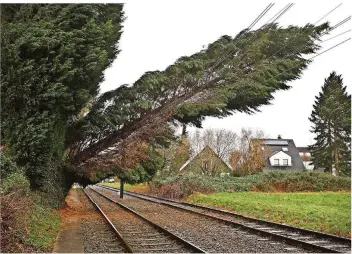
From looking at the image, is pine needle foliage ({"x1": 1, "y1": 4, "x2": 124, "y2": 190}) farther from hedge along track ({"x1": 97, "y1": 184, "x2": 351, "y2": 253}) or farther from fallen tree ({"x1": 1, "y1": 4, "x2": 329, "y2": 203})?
hedge along track ({"x1": 97, "y1": 184, "x2": 351, "y2": 253})

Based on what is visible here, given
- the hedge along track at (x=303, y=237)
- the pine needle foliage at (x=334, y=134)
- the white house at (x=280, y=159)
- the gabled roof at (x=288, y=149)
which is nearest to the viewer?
the hedge along track at (x=303, y=237)

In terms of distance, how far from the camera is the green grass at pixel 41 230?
35.3ft

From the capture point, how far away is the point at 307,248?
35.2 ft

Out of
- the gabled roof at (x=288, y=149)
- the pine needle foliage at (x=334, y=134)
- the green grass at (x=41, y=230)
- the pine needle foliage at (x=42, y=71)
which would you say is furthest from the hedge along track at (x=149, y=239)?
the gabled roof at (x=288, y=149)

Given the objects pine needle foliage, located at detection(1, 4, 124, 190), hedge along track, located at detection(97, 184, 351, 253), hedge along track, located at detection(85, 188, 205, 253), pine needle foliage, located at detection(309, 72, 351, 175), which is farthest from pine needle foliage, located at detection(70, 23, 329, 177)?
pine needle foliage, located at detection(309, 72, 351, 175)

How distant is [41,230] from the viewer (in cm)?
1257

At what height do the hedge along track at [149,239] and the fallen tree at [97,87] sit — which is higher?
the fallen tree at [97,87]

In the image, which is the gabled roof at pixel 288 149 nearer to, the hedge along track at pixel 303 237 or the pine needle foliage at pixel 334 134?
the pine needle foliage at pixel 334 134

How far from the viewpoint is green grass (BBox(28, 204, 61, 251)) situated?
10.8 m

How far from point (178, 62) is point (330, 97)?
118 ft

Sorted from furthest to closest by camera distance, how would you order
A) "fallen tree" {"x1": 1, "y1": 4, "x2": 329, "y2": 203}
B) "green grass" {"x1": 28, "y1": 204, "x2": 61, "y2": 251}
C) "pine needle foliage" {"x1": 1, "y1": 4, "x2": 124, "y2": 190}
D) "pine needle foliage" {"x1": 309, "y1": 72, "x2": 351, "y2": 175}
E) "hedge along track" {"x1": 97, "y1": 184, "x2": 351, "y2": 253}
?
"pine needle foliage" {"x1": 309, "y1": 72, "x2": 351, "y2": 175}
"fallen tree" {"x1": 1, "y1": 4, "x2": 329, "y2": 203}
"pine needle foliage" {"x1": 1, "y1": 4, "x2": 124, "y2": 190}
"green grass" {"x1": 28, "y1": 204, "x2": 61, "y2": 251}
"hedge along track" {"x1": 97, "y1": 184, "x2": 351, "y2": 253}

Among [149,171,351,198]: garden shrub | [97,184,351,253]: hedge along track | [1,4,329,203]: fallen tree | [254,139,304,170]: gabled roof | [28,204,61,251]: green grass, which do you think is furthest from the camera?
[254,139,304,170]: gabled roof

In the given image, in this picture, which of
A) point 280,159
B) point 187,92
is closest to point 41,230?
point 187,92

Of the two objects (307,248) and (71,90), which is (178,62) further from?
(307,248)
